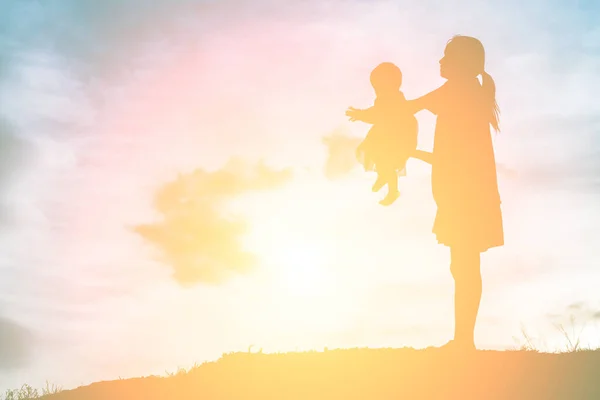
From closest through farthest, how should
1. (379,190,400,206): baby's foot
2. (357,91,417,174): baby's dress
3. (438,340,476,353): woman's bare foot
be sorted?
1. (438,340,476,353): woman's bare foot
2. (357,91,417,174): baby's dress
3. (379,190,400,206): baby's foot

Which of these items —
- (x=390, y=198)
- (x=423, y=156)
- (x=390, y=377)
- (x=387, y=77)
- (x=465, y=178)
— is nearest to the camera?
(x=390, y=377)

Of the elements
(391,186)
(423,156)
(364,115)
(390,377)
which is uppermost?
(364,115)

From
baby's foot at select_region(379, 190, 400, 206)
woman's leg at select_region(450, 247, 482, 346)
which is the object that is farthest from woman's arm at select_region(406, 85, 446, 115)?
woman's leg at select_region(450, 247, 482, 346)

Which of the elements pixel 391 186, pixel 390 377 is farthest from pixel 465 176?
pixel 390 377

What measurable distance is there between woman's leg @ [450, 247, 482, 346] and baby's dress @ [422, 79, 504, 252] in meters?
0.18

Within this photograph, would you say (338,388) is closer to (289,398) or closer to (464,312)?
(289,398)

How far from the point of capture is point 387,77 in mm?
10875

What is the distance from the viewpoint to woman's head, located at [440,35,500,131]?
411 inches

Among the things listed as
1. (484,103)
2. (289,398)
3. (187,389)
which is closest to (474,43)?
(484,103)

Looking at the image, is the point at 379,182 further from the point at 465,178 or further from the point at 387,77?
the point at 387,77

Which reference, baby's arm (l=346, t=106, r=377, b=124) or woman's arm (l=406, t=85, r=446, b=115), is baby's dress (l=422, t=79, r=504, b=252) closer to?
woman's arm (l=406, t=85, r=446, b=115)

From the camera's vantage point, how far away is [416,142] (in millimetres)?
11016

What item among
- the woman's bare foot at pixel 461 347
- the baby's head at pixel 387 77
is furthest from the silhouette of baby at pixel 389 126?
the woman's bare foot at pixel 461 347

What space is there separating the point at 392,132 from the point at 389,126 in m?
0.10
